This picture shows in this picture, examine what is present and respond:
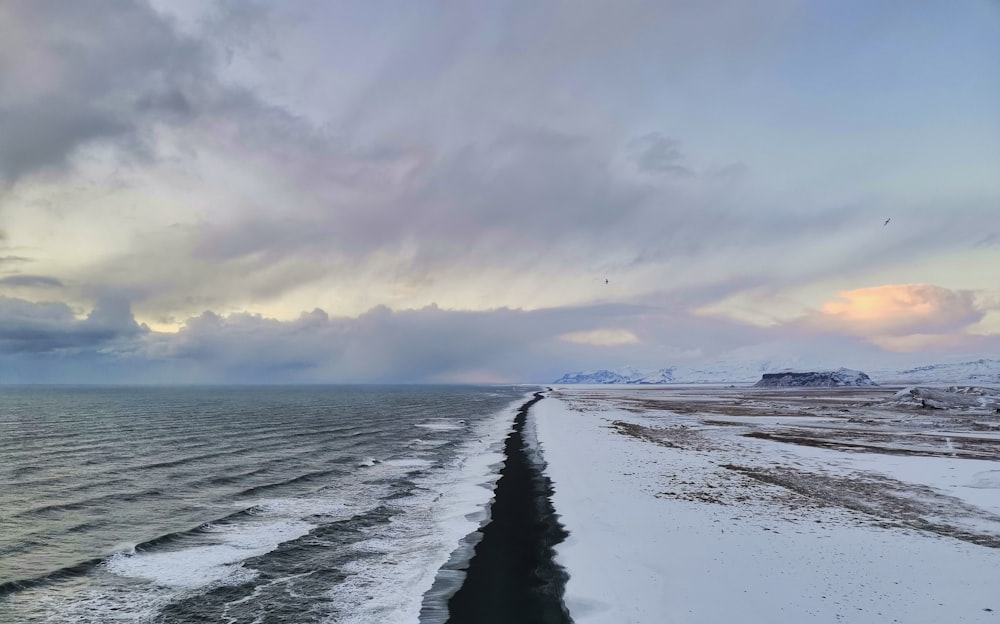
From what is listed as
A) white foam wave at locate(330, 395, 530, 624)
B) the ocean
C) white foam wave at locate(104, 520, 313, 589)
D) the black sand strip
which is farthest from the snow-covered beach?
white foam wave at locate(104, 520, 313, 589)

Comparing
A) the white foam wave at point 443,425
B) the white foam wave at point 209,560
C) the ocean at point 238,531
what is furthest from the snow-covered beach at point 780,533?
the white foam wave at point 443,425

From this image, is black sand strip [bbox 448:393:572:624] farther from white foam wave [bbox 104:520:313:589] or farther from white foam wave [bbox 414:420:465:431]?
white foam wave [bbox 414:420:465:431]

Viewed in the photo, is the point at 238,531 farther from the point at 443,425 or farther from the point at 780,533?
the point at 443,425

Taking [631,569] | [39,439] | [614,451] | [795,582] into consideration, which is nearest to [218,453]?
[39,439]

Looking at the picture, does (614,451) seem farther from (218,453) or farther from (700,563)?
(218,453)

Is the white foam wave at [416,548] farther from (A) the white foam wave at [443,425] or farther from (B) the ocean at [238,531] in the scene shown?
(A) the white foam wave at [443,425]
